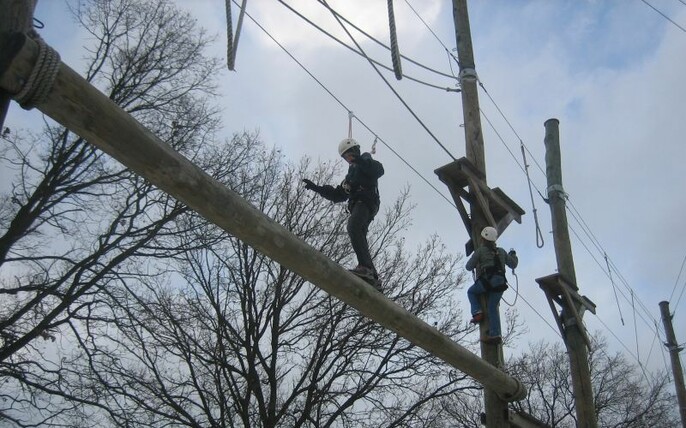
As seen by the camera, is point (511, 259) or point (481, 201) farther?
point (511, 259)

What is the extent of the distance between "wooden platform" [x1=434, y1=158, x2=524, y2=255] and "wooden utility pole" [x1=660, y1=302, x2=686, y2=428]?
40.5 ft

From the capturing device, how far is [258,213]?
3.55 metres

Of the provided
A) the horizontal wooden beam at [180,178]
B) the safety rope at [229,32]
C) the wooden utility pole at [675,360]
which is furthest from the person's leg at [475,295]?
the wooden utility pole at [675,360]

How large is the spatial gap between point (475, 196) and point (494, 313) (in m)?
1.30

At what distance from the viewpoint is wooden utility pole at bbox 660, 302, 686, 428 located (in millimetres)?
16500

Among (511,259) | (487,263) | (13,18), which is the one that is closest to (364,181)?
(487,263)

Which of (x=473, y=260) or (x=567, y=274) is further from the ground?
(x=567, y=274)

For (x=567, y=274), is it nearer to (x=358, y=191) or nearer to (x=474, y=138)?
(x=474, y=138)

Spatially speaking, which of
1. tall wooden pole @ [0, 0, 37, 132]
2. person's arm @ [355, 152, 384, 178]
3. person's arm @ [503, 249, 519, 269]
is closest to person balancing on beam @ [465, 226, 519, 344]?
person's arm @ [503, 249, 519, 269]

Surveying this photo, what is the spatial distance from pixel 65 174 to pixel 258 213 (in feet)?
27.7

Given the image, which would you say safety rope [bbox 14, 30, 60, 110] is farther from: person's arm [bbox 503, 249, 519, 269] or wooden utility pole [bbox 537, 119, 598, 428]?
wooden utility pole [bbox 537, 119, 598, 428]

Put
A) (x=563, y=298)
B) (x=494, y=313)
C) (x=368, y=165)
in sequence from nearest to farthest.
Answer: (x=368, y=165) < (x=494, y=313) < (x=563, y=298)

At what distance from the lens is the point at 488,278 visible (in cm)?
670

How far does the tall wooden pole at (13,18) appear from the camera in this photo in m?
2.53
